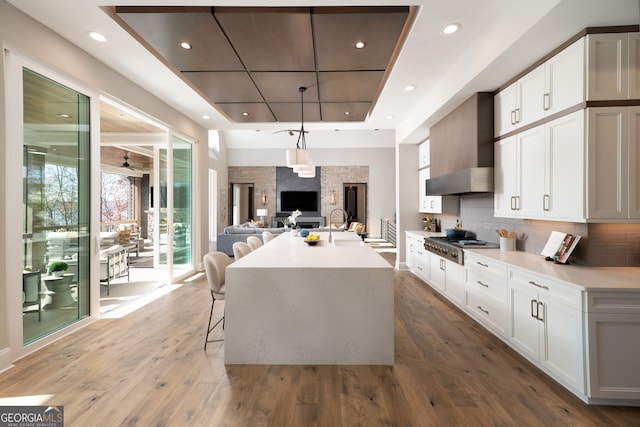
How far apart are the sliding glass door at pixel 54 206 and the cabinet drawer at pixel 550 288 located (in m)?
4.31

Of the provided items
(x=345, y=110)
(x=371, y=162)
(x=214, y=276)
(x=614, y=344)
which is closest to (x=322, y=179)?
(x=371, y=162)

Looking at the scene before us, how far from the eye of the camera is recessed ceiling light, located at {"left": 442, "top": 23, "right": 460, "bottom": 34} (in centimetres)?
275

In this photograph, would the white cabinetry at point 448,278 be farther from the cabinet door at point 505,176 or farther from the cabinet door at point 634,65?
the cabinet door at point 634,65

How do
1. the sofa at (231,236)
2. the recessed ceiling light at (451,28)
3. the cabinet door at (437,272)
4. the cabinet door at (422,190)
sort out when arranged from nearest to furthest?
the recessed ceiling light at (451,28), the cabinet door at (437,272), the cabinet door at (422,190), the sofa at (231,236)

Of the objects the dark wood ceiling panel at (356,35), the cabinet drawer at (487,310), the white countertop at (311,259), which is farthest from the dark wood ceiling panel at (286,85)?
the cabinet drawer at (487,310)

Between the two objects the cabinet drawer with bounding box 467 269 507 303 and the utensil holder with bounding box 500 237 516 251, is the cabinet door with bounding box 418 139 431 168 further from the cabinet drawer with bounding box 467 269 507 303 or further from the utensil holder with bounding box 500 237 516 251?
the cabinet drawer with bounding box 467 269 507 303

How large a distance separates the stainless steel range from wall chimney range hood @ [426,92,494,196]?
25.4 inches

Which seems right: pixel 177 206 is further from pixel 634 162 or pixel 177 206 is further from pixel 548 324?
pixel 634 162

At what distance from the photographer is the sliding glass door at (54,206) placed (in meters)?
2.79

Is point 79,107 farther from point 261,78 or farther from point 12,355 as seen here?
point 12,355

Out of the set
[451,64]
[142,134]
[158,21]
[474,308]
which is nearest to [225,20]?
[158,21]

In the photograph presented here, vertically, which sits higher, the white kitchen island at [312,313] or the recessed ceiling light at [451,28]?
the recessed ceiling light at [451,28]

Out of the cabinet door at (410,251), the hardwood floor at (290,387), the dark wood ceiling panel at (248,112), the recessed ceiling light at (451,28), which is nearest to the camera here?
the hardwood floor at (290,387)

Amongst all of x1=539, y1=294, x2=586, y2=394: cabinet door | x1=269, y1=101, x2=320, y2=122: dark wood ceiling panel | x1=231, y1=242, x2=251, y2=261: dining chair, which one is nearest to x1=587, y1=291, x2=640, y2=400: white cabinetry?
x1=539, y1=294, x2=586, y2=394: cabinet door
